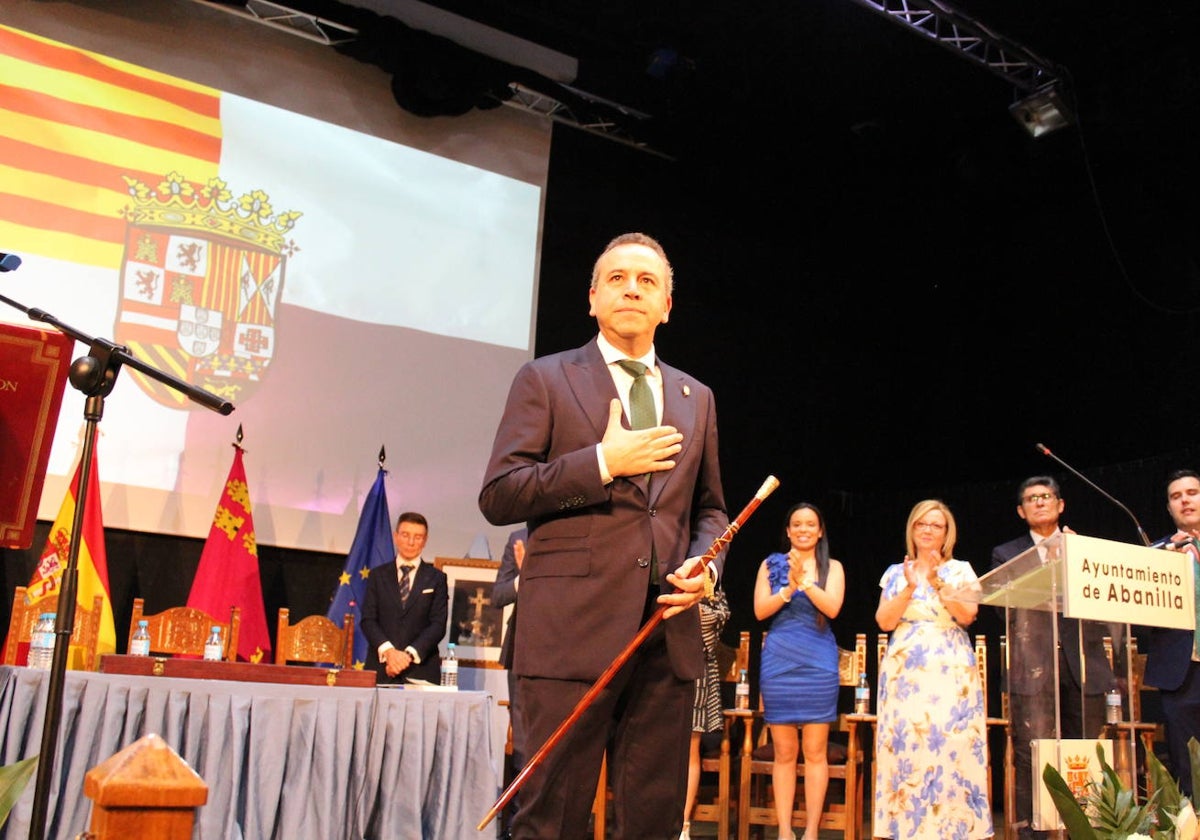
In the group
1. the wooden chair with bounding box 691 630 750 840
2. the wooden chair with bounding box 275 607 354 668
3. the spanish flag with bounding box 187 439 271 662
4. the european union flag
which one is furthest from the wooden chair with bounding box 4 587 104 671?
the wooden chair with bounding box 691 630 750 840

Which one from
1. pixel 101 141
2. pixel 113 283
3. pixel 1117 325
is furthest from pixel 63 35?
pixel 1117 325

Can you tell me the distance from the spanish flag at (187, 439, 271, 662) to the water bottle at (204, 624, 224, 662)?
29.1 inches

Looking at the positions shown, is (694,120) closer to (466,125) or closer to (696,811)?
(466,125)

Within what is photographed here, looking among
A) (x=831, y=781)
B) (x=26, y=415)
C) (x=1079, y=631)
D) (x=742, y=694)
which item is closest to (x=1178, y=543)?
(x=1079, y=631)

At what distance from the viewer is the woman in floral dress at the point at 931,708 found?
4.03m

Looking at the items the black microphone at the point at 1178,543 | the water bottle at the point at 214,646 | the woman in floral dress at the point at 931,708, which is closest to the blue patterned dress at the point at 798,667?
the woman in floral dress at the point at 931,708

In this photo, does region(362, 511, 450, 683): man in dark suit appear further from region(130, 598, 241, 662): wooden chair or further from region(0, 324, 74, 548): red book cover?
region(0, 324, 74, 548): red book cover

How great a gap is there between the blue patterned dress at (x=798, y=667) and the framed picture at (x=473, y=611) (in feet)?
5.74

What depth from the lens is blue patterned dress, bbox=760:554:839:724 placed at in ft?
15.9

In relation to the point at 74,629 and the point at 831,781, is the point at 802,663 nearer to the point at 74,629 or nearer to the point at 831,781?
the point at 831,781

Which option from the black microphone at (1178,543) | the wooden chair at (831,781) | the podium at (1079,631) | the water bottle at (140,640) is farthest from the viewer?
the wooden chair at (831,781)

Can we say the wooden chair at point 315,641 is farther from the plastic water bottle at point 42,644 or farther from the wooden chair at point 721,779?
the wooden chair at point 721,779

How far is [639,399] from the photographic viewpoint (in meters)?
1.97

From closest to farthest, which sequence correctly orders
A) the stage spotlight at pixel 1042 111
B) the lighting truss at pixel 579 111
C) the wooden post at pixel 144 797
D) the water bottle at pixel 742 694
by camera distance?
the wooden post at pixel 144 797
the water bottle at pixel 742 694
the stage spotlight at pixel 1042 111
the lighting truss at pixel 579 111
